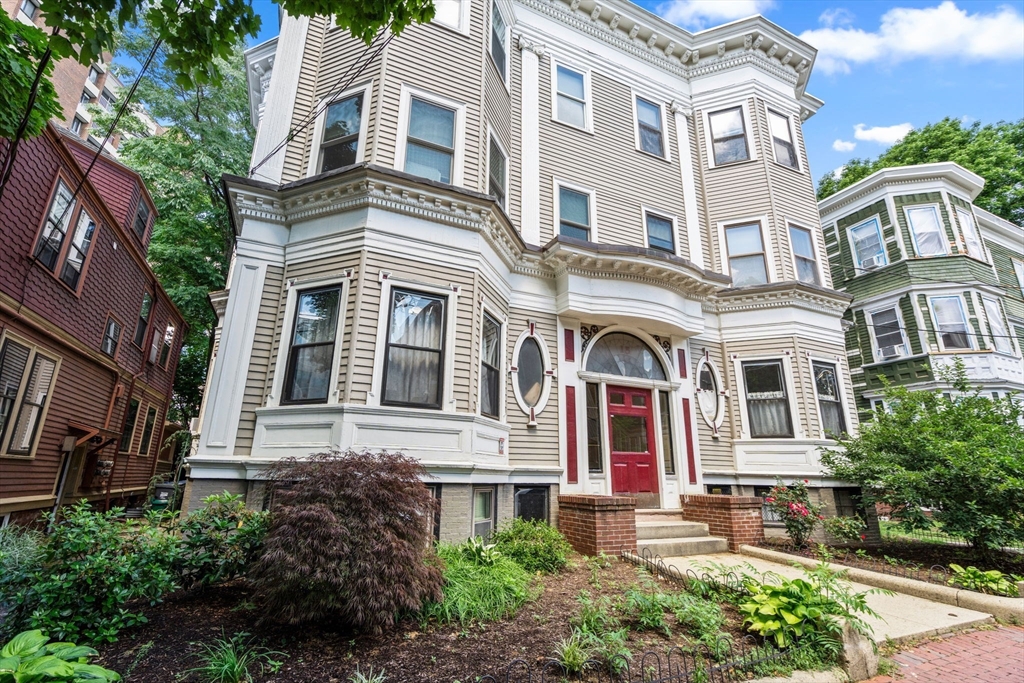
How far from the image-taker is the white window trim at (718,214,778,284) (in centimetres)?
1201

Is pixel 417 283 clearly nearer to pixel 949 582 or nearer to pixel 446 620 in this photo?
pixel 446 620

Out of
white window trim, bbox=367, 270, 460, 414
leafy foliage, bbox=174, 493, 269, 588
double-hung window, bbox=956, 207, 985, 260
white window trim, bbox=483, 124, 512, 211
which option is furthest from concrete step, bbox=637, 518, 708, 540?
double-hung window, bbox=956, 207, 985, 260

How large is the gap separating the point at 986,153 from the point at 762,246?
25.3 m

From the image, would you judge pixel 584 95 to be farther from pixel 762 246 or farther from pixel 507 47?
pixel 762 246

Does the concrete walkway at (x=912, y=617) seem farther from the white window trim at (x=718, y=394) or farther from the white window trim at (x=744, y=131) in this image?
the white window trim at (x=744, y=131)

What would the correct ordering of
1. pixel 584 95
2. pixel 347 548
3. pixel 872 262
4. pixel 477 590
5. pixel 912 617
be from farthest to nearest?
1. pixel 872 262
2. pixel 584 95
3. pixel 912 617
4. pixel 477 590
5. pixel 347 548

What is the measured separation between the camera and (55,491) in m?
11.3

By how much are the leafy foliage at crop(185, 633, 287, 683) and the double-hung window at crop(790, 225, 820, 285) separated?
13160 millimetres

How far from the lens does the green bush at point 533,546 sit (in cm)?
666

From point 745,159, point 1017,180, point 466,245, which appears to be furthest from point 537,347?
point 1017,180

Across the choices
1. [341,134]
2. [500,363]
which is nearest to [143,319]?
[341,134]

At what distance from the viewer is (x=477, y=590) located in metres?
5.06

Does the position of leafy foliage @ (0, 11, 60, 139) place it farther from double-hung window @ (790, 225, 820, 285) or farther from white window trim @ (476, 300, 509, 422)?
double-hung window @ (790, 225, 820, 285)

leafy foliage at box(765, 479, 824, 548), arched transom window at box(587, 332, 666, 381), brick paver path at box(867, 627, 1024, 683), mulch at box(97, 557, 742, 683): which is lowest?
brick paver path at box(867, 627, 1024, 683)
